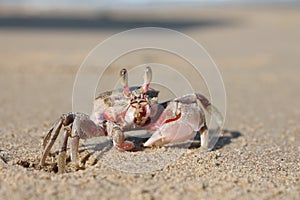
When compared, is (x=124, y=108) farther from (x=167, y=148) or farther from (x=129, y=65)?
(x=129, y=65)

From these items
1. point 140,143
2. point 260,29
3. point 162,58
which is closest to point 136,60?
point 162,58

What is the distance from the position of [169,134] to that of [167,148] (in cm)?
12

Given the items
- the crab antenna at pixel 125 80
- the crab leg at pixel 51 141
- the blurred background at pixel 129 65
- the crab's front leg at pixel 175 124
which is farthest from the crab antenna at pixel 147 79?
the blurred background at pixel 129 65

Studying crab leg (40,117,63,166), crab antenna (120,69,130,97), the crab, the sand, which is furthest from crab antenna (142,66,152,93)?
crab leg (40,117,63,166)

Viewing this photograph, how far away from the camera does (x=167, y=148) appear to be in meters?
3.48

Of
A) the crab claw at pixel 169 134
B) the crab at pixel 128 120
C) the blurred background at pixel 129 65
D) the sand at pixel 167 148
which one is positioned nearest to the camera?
the sand at pixel 167 148

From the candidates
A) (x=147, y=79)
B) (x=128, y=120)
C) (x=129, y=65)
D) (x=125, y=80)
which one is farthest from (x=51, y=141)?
(x=129, y=65)

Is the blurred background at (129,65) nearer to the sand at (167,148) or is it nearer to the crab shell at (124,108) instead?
the sand at (167,148)

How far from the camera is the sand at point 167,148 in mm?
2633

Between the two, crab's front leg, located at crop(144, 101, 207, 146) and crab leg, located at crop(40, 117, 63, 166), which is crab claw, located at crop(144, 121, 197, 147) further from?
crab leg, located at crop(40, 117, 63, 166)

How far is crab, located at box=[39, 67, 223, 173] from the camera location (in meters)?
3.24

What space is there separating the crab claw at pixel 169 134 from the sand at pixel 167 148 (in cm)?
6

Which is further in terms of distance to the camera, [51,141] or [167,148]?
[167,148]

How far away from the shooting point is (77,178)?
2732mm
